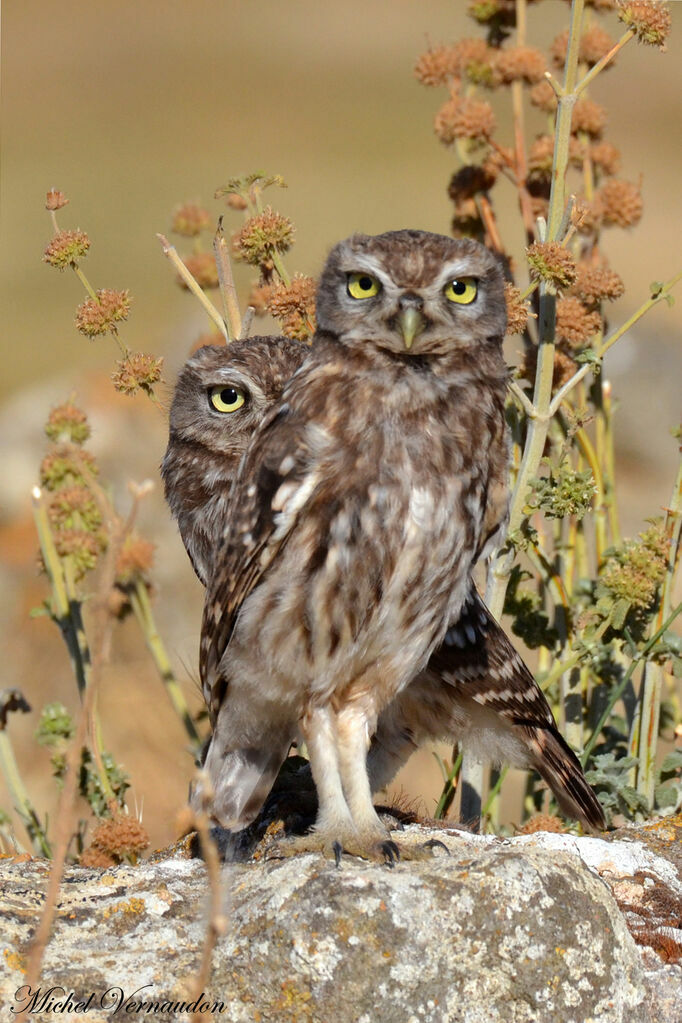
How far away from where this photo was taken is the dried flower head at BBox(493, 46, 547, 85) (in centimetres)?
378

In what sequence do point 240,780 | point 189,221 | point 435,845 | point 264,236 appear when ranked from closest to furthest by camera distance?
point 435,845
point 240,780
point 264,236
point 189,221

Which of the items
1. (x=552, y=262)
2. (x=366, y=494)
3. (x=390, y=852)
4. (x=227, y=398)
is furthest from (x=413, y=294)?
(x=390, y=852)

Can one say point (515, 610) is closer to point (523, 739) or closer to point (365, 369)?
point (523, 739)

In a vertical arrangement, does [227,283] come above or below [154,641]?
above

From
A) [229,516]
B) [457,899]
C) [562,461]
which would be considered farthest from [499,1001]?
[562,461]

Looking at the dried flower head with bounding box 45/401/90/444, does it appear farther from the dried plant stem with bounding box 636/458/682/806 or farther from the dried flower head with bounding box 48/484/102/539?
the dried plant stem with bounding box 636/458/682/806

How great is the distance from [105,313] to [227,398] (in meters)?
0.47

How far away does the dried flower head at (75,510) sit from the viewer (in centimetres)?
374

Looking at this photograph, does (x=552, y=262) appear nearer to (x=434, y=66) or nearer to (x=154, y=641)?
(x=434, y=66)

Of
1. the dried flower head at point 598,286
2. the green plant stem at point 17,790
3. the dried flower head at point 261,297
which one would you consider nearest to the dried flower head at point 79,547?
the green plant stem at point 17,790

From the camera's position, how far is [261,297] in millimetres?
3740

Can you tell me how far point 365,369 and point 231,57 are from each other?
25.2 metres

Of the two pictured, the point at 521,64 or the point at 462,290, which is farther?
the point at 521,64

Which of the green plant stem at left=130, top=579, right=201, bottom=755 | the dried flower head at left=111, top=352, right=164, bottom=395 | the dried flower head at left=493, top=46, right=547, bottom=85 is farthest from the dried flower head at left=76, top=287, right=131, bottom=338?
the dried flower head at left=493, top=46, right=547, bottom=85
